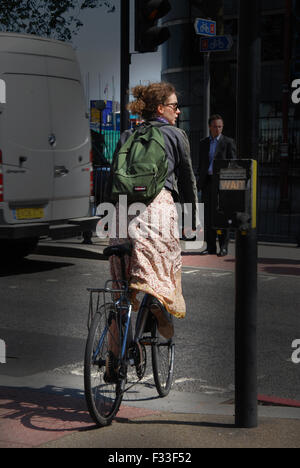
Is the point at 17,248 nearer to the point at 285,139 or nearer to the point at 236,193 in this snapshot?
the point at 236,193

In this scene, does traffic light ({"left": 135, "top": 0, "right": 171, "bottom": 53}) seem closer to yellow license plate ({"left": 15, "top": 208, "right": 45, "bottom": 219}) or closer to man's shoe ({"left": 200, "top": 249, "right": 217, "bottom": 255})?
yellow license plate ({"left": 15, "top": 208, "right": 45, "bottom": 219})

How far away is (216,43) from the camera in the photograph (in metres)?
13.2

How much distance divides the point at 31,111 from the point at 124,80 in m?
2.10

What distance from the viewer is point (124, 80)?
11.8 m

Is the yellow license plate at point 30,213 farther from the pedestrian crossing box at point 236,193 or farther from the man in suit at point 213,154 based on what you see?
the pedestrian crossing box at point 236,193

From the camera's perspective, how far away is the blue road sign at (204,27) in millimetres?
13068

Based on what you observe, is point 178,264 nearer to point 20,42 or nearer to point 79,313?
point 79,313

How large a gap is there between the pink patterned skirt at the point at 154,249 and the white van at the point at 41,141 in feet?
17.9

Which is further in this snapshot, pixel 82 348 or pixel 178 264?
pixel 82 348

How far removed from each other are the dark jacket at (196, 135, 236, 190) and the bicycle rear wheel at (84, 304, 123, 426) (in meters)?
7.30

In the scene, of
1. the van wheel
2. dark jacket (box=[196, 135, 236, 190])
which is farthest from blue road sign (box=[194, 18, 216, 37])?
the van wheel

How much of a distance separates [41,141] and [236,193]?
6576 mm

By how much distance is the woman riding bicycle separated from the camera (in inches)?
184
